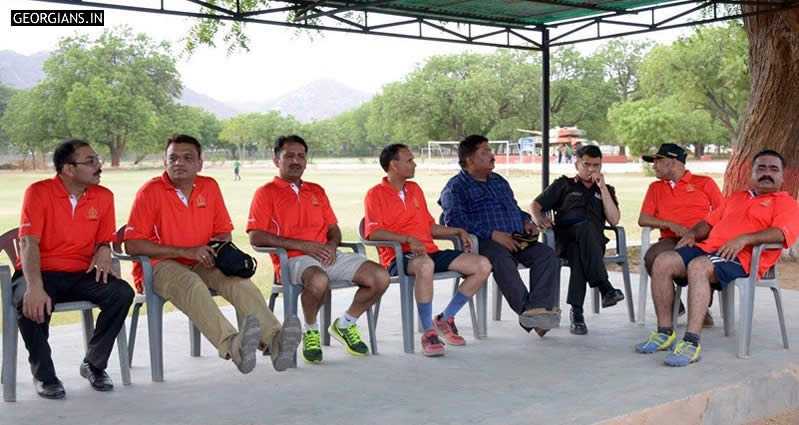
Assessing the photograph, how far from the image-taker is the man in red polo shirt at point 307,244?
4.19 metres

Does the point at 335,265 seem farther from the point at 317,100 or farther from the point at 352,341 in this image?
the point at 317,100

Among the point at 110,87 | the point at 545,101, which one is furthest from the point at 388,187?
the point at 110,87

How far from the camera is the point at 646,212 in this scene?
518cm

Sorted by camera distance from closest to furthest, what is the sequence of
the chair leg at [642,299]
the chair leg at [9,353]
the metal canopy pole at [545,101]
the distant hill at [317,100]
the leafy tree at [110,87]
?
the chair leg at [9,353], the chair leg at [642,299], the metal canopy pole at [545,101], the leafy tree at [110,87], the distant hill at [317,100]

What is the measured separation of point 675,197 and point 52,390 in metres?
3.53

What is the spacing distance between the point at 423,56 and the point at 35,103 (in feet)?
102

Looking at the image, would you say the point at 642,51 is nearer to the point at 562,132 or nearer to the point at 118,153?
the point at 562,132

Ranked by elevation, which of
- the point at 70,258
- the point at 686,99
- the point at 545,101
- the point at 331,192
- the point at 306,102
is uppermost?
the point at 306,102

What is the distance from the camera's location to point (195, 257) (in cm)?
386

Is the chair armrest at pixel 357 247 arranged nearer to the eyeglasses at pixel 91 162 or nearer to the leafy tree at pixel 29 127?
the eyeglasses at pixel 91 162

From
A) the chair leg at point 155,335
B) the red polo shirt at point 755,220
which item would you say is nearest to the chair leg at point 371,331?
the chair leg at point 155,335

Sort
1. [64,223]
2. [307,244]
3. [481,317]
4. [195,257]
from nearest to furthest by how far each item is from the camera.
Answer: [64,223], [195,257], [307,244], [481,317]

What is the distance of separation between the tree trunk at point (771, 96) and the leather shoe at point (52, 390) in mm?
6739

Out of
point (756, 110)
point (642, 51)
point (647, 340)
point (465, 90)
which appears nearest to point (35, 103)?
point (465, 90)
